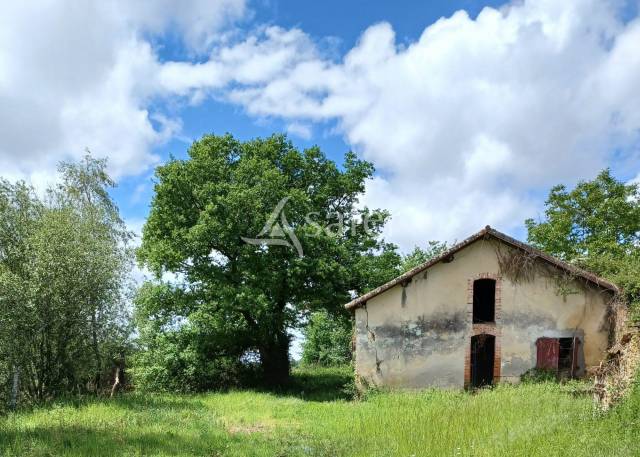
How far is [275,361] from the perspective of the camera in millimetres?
22734

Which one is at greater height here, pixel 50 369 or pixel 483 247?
pixel 483 247

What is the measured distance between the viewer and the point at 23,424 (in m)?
12.2

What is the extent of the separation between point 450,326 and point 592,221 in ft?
59.6

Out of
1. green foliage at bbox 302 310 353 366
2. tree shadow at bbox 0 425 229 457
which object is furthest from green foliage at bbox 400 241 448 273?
tree shadow at bbox 0 425 229 457

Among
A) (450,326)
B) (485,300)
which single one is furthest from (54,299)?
(485,300)

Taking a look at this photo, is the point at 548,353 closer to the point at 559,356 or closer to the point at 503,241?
the point at 559,356

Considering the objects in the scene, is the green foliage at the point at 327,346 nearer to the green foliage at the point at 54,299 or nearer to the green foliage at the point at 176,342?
the green foliage at the point at 176,342

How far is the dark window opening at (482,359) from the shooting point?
18944 mm

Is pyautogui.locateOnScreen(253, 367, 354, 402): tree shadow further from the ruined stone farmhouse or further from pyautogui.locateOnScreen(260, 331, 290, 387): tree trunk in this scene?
the ruined stone farmhouse

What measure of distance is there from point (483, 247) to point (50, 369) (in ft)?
53.1

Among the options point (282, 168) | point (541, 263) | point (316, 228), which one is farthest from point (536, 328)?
point (282, 168)

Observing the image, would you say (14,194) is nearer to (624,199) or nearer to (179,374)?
(179,374)

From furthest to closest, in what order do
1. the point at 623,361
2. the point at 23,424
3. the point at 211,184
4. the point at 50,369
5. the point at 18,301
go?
the point at 211,184
the point at 50,369
the point at 18,301
the point at 23,424
the point at 623,361

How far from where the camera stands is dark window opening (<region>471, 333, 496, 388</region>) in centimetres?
1894
